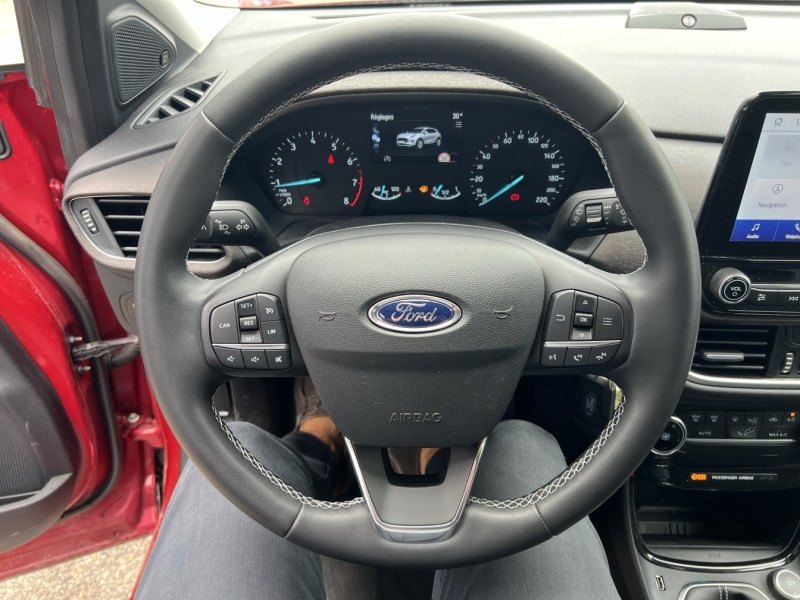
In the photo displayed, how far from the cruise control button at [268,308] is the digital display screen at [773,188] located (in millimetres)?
681

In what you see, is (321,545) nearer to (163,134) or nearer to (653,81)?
(163,134)

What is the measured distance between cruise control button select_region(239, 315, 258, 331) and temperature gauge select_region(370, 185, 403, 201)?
527 millimetres

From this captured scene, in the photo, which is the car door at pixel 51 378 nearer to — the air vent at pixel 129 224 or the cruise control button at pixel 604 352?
the air vent at pixel 129 224

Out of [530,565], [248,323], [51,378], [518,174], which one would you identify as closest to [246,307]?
[248,323]

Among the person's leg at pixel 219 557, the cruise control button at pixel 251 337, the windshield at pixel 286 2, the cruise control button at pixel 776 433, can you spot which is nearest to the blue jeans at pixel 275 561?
the person's leg at pixel 219 557

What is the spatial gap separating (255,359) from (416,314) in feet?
0.63

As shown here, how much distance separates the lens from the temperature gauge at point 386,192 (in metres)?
1.19

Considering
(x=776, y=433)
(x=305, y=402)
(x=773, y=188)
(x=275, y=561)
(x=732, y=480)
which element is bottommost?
(x=305, y=402)

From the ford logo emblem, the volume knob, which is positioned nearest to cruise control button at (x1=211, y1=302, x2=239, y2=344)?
the ford logo emblem

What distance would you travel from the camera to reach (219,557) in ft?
2.60

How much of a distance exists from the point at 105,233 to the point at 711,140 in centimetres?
107

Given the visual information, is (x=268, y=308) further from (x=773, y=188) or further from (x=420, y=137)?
(x=773, y=188)

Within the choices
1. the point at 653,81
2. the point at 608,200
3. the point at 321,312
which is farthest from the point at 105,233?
the point at 653,81

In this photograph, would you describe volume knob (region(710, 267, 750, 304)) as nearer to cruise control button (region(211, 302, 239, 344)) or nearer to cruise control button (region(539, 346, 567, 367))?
cruise control button (region(539, 346, 567, 367))
